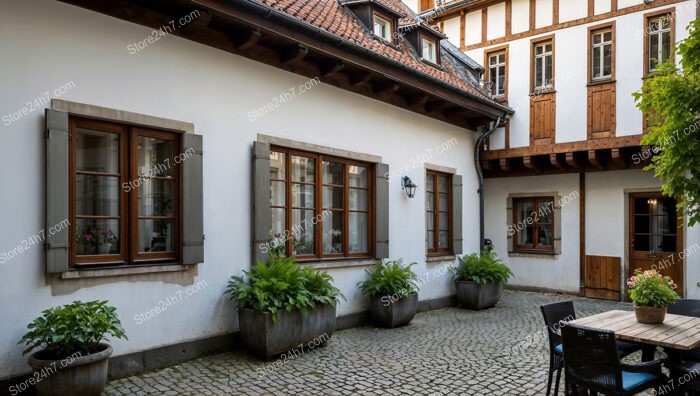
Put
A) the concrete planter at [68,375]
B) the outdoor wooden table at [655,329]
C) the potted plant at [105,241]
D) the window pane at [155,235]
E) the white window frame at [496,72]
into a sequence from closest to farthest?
the outdoor wooden table at [655,329], the concrete planter at [68,375], the potted plant at [105,241], the window pane at [155,235], the white window frame at [496,72]

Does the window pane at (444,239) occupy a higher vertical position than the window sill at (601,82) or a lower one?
lower

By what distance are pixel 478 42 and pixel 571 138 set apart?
10.6 feet

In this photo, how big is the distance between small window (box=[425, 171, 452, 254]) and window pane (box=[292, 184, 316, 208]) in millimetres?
2974

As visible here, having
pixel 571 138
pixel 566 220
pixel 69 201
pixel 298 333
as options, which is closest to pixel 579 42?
pixel 571 138

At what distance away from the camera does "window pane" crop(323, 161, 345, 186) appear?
7.41 meters

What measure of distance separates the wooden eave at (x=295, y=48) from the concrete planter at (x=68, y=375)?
127 inches

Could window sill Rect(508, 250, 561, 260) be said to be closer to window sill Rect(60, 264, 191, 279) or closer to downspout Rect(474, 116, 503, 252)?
downspout Rect(474, 116, 503, 252)

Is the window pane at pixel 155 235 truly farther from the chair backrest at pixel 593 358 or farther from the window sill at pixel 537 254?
the window sill at pixel 537 254

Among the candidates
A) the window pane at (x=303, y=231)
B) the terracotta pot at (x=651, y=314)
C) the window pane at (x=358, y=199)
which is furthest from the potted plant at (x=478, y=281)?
the terracotta pot at (x=651, y=314)

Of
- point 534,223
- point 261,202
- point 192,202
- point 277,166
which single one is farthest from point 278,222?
point 534,223

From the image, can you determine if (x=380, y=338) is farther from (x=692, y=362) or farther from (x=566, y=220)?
(x=566, y=220)

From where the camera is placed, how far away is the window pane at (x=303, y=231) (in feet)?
22.6

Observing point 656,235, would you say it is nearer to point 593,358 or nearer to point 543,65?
point 543,65

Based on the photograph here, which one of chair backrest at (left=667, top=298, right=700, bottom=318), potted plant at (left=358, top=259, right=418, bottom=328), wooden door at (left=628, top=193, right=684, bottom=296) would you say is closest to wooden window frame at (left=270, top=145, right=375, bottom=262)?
potted plant at (left=358, top=259, right=418, bottom=328)
